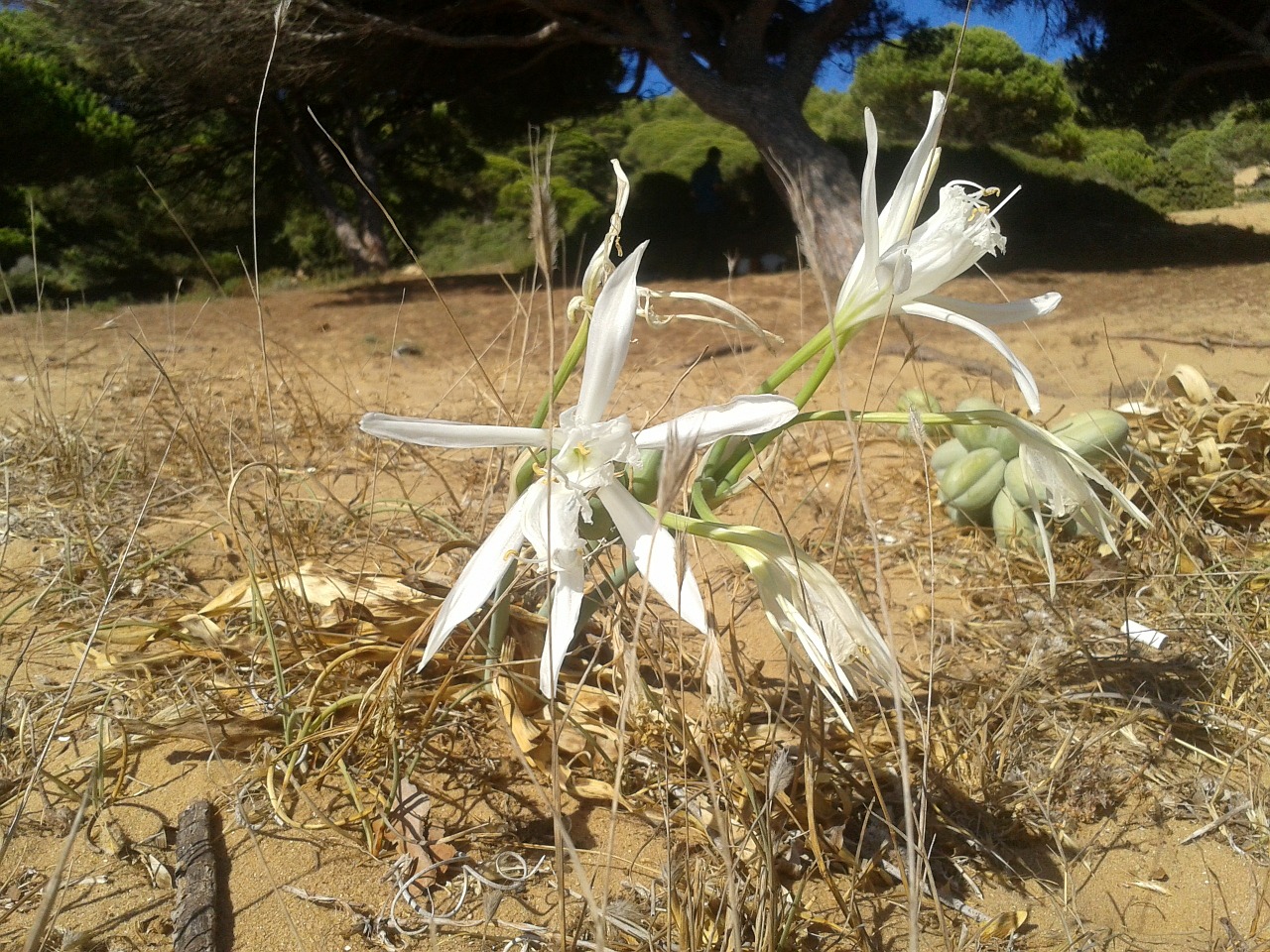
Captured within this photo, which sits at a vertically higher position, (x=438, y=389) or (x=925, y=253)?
(x=925, y=253)

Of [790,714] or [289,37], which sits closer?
[790,714]

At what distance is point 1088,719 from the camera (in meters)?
1.25

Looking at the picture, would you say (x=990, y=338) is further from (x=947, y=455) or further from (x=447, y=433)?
(x=947, y=455)

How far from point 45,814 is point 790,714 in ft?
3.11

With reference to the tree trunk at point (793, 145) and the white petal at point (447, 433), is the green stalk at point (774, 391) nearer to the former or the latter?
the white petal at point (447, 433)

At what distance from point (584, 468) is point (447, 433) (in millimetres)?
130

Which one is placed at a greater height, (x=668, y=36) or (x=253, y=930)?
(x=668, y=36)

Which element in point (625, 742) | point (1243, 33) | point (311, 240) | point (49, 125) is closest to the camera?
point (625, 742)

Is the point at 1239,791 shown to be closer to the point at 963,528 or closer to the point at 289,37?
the point at 963,528

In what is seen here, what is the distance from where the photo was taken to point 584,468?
764mm

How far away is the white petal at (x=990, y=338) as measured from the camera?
0.80 meters

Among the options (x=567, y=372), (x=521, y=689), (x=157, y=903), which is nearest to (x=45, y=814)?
(x=157, y=903)

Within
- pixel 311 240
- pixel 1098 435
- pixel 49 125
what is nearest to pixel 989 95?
pixel 311 240

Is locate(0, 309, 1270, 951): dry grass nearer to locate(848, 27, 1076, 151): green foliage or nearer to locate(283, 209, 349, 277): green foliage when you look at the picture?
locate(283, 209, 349, 277): green foliage
